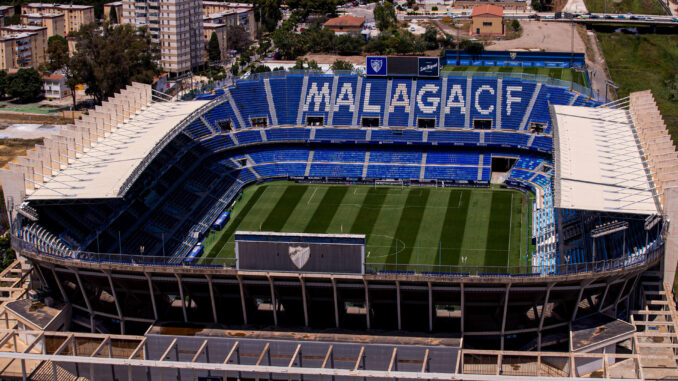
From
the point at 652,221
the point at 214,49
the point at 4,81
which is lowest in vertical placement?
the point at 652,221

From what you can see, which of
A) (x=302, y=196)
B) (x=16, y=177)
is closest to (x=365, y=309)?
(x=16, y=177)

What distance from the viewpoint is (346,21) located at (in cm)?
18988

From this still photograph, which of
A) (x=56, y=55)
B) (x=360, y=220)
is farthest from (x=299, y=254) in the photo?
(x=56, y=55)

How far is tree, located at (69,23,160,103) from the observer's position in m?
143

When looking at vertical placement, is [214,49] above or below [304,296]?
above

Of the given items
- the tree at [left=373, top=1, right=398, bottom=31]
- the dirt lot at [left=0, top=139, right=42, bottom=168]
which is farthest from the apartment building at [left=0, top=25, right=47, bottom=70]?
the tree at [left=373, top=1, right=398, bottom=31]

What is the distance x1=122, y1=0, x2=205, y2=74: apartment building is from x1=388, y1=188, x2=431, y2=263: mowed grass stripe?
7108cm

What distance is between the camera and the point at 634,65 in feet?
A: 577

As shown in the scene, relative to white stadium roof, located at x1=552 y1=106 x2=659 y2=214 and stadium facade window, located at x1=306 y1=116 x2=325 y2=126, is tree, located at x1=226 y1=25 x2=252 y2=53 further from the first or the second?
white stadium roof, located at x1=552 y1=106 x2=659 y2=214

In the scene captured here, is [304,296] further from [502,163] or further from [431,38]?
[431,38]

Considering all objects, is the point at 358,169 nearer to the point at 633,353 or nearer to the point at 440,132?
the point at 440,132

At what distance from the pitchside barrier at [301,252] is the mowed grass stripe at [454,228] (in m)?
20.8

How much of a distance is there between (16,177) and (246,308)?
72.9ft

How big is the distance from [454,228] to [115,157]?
1354 inches
